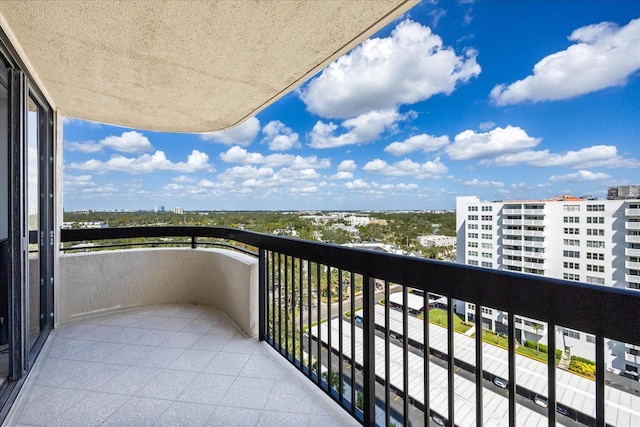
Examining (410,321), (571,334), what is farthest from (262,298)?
(571,334)

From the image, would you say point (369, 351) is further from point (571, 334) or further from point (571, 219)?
point (571, 219)

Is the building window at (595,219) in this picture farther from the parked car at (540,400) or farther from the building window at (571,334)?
the parked car at (540,400)

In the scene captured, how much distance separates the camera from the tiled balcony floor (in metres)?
1.75

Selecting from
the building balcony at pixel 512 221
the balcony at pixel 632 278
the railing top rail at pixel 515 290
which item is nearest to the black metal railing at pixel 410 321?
the railing top rail at pixel 515 290

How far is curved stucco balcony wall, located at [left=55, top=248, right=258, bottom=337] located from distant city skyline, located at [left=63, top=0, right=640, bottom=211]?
2.58 ft

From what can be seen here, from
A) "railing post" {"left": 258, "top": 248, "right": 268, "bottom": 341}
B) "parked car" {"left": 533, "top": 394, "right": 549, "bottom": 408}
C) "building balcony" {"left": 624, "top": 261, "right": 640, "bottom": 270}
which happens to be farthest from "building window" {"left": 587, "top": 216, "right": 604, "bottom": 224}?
"railing post" {"left": 258, "top": 248, "right": 268, "bottom": 341}

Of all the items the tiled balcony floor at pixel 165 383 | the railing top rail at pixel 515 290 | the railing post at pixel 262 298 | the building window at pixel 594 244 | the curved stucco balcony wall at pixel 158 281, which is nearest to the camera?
the railing top rail at pixel 515 290

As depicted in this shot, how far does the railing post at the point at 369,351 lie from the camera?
159 cm

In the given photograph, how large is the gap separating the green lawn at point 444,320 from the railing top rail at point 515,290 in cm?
17

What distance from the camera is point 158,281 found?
373 cm

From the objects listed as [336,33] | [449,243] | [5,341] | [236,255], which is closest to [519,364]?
[449,243]

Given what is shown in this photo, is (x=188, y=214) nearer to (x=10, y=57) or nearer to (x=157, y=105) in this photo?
(x=157, y=105)

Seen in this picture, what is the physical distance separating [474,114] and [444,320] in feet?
16.8

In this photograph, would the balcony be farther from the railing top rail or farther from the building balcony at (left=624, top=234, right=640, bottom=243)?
the railing top rail
